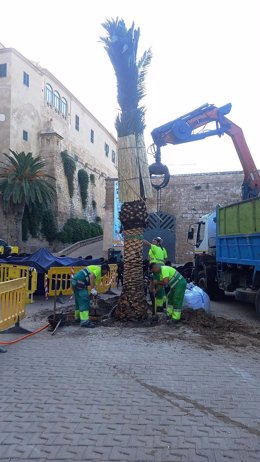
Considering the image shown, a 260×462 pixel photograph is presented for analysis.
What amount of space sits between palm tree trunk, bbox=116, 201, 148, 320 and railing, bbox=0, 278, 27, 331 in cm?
205

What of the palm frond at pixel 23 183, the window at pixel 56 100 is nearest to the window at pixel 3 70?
the window at pixel 56 100

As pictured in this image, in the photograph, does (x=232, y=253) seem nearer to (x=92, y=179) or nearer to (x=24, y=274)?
(x=24, y=274)

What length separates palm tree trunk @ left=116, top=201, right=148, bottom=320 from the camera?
8.94 metres

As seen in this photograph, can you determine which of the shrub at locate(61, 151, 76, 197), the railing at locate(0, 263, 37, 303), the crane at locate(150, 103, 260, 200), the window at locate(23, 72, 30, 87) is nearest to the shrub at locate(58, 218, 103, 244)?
the shrub at locate(61, 151, 76, 197)

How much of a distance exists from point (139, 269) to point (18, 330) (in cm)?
276

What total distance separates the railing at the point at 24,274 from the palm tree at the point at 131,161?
3.86 m

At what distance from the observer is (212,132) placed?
1304cm

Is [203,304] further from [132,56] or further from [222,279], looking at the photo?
[132,56]

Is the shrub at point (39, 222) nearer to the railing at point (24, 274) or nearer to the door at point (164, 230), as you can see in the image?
the door at point (164, 230)

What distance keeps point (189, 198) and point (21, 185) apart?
45.4ft

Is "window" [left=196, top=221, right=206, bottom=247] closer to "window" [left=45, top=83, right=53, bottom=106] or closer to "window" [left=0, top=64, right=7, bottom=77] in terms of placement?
"window" [left=0, top=64, right=7, bottom=77]

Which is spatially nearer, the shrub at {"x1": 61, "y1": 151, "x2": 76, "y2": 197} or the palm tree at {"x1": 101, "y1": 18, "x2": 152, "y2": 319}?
the palm tree at {"x1": 101, "y1": 18, "x2": 152, "y2": 319}

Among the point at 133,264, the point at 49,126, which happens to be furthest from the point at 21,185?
the point at 133,264

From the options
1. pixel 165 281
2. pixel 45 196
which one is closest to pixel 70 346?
pixel 165 281
